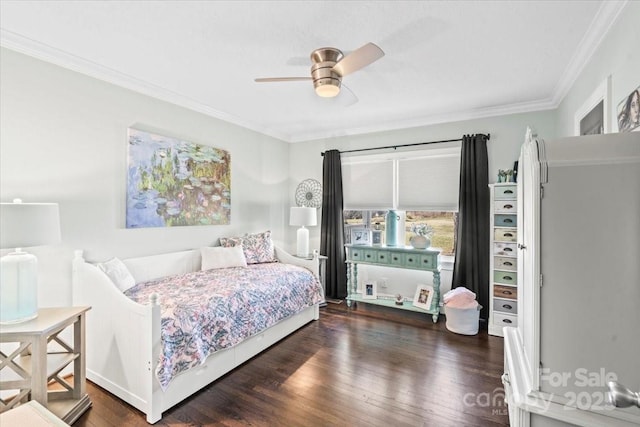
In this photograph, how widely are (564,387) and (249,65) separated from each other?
2.83 m

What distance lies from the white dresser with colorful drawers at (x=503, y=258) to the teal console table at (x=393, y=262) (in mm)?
599

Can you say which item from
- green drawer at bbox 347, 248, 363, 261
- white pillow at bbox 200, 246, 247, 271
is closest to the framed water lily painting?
white pillow at bbox 200, 246, 247, 271

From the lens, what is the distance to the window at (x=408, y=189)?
390cm

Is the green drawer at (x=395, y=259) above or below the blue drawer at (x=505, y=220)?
below

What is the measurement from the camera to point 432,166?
13.1 ft

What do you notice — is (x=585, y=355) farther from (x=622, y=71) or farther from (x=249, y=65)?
(x=249, y=65)

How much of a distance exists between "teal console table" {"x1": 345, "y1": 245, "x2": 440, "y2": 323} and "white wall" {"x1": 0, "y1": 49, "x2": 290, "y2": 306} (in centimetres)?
211

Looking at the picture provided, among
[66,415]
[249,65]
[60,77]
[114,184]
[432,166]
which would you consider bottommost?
[66,415]

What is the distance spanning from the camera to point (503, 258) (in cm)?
327

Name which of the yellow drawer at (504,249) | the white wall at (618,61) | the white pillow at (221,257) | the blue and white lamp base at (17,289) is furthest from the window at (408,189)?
the blue and white lamp base at (17,289)

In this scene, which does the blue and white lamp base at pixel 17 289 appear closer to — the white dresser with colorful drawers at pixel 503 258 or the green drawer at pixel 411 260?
the green drawer at pixel 411 260

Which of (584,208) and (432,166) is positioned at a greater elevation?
(432,166)

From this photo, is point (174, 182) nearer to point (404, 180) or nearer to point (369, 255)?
point (369, 255)

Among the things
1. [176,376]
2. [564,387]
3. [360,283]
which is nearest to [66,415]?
[176,376]
